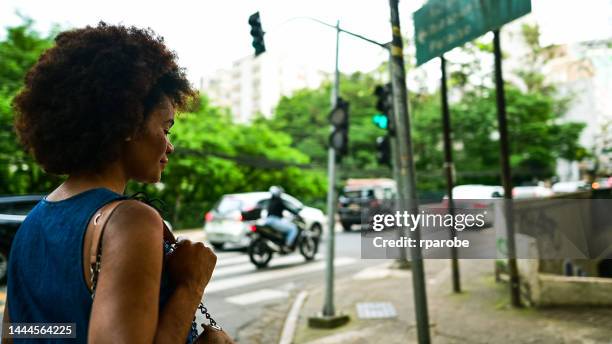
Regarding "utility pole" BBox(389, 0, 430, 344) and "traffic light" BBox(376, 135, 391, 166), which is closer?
"utility pole" BBox(389, 0, 430, 344)

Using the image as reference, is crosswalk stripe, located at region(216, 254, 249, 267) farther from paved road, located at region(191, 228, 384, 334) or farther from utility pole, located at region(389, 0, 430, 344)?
utility pole, located at region(389, 0, 430, 344)

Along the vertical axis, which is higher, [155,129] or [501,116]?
[501,116]

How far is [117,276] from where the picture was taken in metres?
0.93

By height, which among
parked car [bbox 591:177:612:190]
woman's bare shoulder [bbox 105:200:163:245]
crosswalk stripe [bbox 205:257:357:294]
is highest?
parked car [bbox 591:177:612:190]

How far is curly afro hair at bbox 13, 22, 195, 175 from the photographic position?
3.68 ft

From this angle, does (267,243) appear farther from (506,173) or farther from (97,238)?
(97,238)

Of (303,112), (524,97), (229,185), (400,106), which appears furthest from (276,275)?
(303,112)

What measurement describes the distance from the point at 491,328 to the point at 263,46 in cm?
410

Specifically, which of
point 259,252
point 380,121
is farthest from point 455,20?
point 259,252

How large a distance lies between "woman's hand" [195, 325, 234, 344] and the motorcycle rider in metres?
9.70

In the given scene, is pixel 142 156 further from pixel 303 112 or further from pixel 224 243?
pixel 303 112

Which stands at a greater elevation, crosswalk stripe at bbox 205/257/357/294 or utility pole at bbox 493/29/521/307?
utility pole at bbox 493/29/521/307

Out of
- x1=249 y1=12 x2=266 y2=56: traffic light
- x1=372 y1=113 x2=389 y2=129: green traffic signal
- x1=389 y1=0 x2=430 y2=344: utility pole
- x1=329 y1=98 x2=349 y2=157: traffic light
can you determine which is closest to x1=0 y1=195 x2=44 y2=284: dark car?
x1=249 y1=12 x2=266 y2=56: traffic light

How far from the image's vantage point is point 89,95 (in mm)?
1113
